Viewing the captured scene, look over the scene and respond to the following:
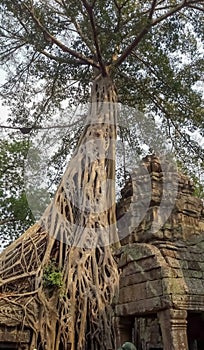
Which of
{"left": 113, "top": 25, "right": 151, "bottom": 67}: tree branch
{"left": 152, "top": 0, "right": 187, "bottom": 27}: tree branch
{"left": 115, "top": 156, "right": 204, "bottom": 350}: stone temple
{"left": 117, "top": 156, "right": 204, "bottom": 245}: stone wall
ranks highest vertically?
{"left": 152, "top": 0, "right": 187, "bottom": 27}: tree branch

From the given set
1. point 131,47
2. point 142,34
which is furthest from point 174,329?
point 131,47

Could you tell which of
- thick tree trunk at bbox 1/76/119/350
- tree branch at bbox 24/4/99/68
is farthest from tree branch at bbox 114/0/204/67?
thick tree trunk at bbox 1/76/119/350

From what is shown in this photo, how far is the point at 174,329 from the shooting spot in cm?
343

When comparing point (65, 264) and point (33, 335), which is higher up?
point (65, 264)

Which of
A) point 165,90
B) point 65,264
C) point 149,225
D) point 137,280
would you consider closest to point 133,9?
point 165,90

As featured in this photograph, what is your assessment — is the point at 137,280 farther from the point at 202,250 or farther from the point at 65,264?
the point at 65,264

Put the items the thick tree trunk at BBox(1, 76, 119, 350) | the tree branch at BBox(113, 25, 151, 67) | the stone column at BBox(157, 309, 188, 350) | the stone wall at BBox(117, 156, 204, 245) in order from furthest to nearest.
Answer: the tree branch at BBox(113, 25, 151, 67), the stone wall at BBox(117, 156, 204, 245), the thick tree trunk at BBox(1, 76, 119, 350), the stone column at BBox(157, 309, 188, 350)

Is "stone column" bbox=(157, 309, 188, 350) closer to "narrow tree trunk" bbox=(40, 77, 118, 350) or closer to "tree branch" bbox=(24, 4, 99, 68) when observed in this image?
"narrow tree trunk" bbox=(40, 77, 118, 350)

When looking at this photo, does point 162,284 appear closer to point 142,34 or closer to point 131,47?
point 142,34

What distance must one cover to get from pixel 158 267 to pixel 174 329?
0.51 metres

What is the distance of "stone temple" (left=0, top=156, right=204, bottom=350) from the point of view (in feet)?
11.6

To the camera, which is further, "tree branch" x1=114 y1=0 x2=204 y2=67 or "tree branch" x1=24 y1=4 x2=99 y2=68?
→ "tree branch" x1=24 y1=4 x2=99 y2=68

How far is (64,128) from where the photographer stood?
9.50 m

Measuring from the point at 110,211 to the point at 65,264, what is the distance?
3.91ft
